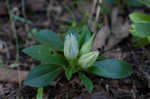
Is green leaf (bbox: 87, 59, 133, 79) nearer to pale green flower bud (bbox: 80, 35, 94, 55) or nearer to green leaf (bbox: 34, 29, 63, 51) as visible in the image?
pale green flower bud (bbox: 80, 35, 94, 55)

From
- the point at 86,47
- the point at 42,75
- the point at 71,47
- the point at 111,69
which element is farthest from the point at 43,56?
the point at 111,69

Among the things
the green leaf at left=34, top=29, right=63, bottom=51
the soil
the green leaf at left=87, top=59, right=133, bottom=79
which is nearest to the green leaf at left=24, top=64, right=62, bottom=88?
the soil

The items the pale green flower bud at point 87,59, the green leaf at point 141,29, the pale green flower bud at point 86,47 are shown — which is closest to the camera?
the pale green flower bud at point 87,59

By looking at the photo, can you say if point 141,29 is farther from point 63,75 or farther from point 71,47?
point 63,75

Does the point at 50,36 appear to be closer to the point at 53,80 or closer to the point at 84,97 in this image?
the point at 53,80

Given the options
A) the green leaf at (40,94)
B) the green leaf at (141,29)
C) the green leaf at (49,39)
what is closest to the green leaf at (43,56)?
the green leaf at (49,39)

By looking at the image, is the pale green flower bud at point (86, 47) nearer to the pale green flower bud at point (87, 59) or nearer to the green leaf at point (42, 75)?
the pale green flower bud at point (87, 59)
